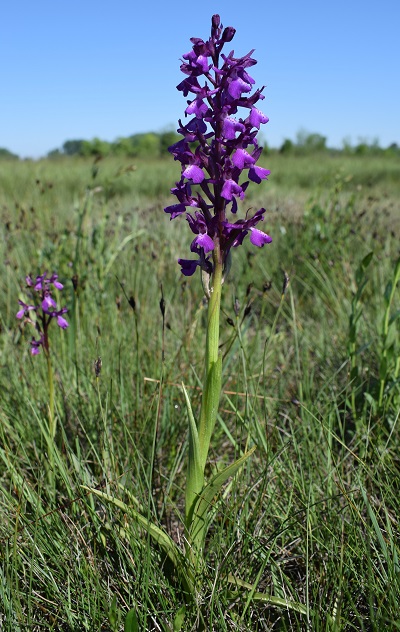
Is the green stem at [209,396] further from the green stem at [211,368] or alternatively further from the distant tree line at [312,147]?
the distant tree line at [312,147]

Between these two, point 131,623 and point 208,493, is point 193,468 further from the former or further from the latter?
point 131,623

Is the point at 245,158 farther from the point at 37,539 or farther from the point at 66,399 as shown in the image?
the point at 66,399

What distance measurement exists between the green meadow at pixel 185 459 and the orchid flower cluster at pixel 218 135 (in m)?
0.32

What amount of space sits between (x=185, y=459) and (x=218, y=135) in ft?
3.67

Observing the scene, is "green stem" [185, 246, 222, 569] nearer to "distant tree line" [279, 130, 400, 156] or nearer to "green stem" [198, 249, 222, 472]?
"green stem" [198, 249, 222, 472]

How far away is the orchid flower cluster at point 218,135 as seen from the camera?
3.78ft

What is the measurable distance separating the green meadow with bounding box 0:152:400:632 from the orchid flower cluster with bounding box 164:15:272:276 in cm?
32

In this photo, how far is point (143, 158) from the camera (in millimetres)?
15125

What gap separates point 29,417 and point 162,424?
1.48 ft

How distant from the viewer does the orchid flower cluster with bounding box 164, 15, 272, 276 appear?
1.15 meters

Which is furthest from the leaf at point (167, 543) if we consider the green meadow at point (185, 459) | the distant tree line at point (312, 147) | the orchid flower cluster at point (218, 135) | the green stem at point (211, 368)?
the distant tree line at point (312, 147)

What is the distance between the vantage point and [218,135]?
1179mm

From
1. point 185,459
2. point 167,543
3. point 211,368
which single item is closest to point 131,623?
point 167,543

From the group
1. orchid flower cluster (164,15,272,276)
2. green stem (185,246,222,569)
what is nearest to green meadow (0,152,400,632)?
green stem (185,246,222,569)
